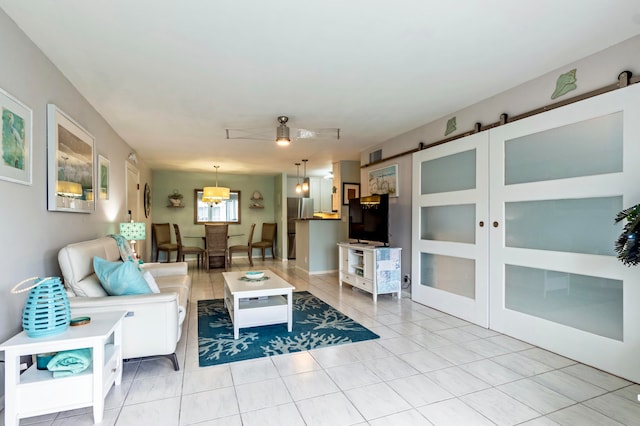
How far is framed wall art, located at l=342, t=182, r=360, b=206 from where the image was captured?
649 cm

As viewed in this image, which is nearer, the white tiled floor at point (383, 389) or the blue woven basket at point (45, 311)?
the blue woven basket at point (45, 311)

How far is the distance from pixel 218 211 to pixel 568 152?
7.99 m

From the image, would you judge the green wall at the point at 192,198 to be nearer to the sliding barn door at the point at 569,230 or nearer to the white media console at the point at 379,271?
the white media console at the point at 379,271

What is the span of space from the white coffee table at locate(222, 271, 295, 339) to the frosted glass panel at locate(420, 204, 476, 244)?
199 centimetres

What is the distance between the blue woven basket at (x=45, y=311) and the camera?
1675 millimetres

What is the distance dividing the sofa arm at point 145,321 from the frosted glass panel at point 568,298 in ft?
9.84

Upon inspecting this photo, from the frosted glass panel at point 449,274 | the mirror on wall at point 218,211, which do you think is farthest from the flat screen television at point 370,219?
the mirror on wall at point 218,211

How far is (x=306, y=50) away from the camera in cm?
234

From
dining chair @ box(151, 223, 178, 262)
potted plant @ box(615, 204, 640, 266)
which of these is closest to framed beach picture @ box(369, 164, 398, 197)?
potted plant @ box(615, 204, 640, 266)

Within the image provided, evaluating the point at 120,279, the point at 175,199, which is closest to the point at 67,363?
the point at 120,279

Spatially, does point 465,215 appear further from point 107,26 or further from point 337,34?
point 107,26

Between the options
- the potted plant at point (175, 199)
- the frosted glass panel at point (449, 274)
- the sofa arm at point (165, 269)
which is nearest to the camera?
the frosted glass panel at point (449, 274)

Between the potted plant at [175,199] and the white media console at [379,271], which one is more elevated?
the potted plant at [175,199]

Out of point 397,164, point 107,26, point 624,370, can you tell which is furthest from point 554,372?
point 107,26
